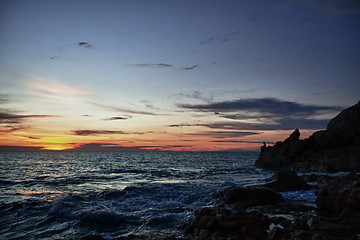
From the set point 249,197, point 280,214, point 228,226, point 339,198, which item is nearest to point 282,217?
point 280,214

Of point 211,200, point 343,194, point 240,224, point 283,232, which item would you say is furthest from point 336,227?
point 211,200

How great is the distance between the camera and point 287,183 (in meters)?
19.4

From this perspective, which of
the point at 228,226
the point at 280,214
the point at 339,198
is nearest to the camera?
the point at 228,226

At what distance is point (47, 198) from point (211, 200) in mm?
13093

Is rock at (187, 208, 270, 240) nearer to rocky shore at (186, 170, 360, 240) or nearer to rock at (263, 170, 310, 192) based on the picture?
rocky shore at (186, 170, 360, 240)

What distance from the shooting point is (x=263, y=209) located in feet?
42.5

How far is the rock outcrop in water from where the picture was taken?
38.1 m

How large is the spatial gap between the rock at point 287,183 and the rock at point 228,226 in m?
10.8

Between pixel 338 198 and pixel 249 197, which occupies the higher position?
pixel 338 198

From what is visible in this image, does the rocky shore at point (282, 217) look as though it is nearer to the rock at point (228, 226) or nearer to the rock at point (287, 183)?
the rock at point (228, 226)

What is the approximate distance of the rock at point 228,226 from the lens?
26.9 ft

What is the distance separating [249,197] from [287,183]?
6.70 metres

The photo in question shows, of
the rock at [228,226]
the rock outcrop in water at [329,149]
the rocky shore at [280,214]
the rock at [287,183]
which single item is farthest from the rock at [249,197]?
the rock outcrop in water at [329,149]

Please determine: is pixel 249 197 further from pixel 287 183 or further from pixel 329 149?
pixel 329 149
